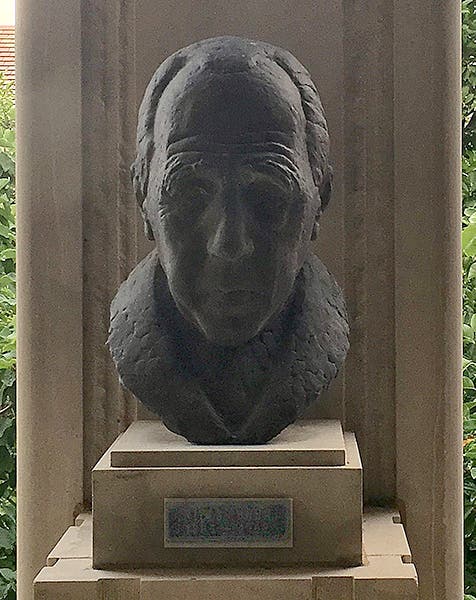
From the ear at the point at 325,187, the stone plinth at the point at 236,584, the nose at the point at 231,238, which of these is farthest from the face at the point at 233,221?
the stone plinth at the point at 236,584

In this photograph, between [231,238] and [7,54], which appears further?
[7,54]

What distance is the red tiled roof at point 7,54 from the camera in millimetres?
3638

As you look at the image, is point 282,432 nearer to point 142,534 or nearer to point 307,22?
point 142,534

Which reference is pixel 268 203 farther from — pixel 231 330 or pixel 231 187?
pixel 231 330

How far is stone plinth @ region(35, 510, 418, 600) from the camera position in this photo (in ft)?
6.54

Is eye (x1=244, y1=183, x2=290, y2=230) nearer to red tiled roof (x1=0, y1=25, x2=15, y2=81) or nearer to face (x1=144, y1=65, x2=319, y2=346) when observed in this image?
face (x1=144, y1=65, x2=319, y2=346)

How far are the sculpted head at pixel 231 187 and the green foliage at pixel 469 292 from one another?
93cm

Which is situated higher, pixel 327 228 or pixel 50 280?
pixel 327 228

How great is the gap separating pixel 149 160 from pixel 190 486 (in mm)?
623

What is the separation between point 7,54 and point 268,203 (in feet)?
6.62

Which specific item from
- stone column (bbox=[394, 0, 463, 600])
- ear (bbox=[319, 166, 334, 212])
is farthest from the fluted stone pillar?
ear (bbox=[319, 166, 334, 212])

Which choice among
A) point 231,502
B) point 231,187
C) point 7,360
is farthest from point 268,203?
point 7,360

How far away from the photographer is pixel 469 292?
10.6 ft

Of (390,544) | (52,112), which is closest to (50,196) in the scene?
(52,112)
